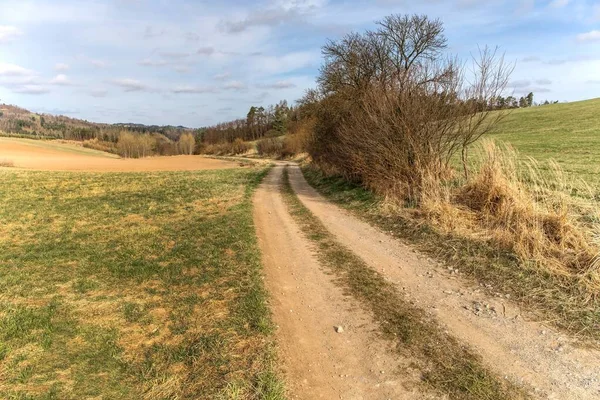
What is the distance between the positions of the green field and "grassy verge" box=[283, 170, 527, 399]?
946 cm

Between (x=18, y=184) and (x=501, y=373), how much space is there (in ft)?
79.8

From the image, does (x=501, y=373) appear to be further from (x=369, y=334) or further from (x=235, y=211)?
(x=235, y=211)

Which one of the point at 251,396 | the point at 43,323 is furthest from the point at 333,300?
the point at 43,323

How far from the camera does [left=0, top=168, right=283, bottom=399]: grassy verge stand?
3.50 m

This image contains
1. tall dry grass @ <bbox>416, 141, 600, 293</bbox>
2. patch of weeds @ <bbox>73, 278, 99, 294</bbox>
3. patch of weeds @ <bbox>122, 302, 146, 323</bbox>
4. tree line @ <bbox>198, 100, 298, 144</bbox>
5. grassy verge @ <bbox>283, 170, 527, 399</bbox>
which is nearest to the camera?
grassy verge @ <bbox>283, 170, 527, 399</bbox>

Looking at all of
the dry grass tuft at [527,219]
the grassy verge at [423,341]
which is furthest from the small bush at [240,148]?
→ the grassy verge at [423,341]

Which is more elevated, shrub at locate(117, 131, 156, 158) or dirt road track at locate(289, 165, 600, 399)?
shrub at locate(117, 131, 156, 158)

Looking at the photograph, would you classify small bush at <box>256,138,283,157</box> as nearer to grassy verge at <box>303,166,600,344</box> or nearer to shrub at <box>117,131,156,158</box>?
shrub at <box>117,131,156,158</box>

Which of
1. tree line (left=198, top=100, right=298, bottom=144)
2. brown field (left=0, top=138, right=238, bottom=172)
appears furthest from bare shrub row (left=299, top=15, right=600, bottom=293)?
tree line (left=198, top=100, right=298, bottom=144)

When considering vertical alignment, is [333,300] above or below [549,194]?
below

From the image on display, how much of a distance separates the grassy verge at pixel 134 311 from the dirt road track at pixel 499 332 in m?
2.43

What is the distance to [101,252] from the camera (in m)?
8.10

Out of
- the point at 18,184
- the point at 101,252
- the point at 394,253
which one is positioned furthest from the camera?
the point at 18,184

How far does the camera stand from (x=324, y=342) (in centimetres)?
428
